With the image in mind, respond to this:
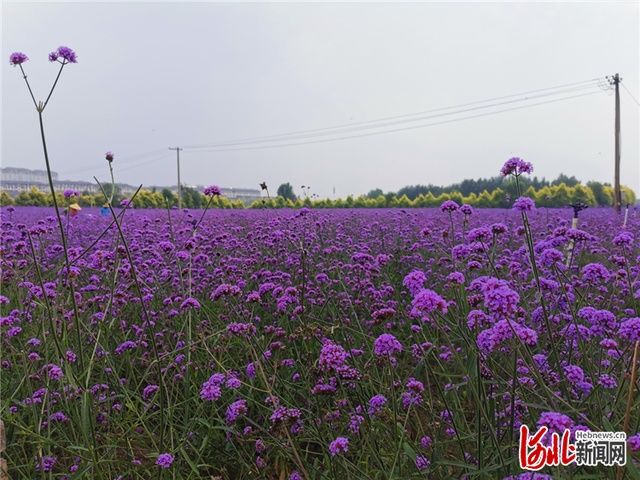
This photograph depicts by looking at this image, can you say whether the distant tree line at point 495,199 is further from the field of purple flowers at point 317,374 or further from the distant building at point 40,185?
the field of purple flowers at point 317,374

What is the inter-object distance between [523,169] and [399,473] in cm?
117

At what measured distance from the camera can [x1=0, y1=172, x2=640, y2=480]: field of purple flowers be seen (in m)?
1.57

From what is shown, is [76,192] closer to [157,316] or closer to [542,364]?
[157,316]

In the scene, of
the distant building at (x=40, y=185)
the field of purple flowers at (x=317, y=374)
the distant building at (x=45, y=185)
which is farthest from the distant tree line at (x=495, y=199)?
the field of purple flowers at (x=317, y=374)

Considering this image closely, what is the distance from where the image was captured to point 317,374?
1.89m

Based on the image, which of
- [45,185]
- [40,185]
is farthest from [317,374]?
[40,185]

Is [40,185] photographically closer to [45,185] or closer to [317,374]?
[45,185]

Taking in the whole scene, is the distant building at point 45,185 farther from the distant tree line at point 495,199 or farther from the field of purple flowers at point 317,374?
the distant tree line at point 495,199

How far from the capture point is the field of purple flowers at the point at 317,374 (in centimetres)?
157

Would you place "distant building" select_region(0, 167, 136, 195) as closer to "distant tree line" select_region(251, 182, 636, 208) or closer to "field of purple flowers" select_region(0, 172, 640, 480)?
"field of purple flowers" select_region(0, 172, 640, 480)

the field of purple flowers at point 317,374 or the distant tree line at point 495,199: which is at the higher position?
the distant tree line at point 495,199

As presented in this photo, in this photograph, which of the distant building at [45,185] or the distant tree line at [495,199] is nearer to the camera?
the distant building at [45,185]

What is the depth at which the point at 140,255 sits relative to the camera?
180 inches

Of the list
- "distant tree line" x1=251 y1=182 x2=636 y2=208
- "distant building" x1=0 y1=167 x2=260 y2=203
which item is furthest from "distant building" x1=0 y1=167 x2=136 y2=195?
"distant tree line" x1=251 y1=182 x2=636 y2=208
